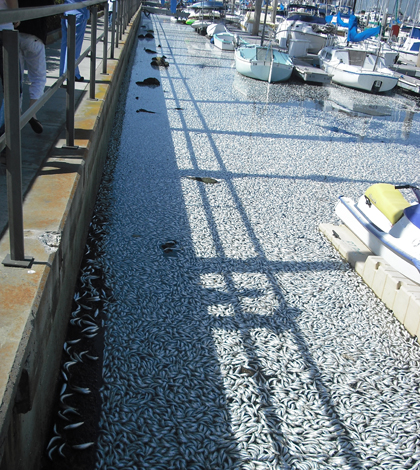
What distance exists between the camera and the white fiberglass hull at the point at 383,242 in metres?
4.36

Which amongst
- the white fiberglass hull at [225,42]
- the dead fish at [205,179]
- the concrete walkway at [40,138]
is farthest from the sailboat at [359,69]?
the concrete walkway at [40,138]

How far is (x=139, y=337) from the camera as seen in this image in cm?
348

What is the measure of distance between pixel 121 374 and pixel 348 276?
103 inches

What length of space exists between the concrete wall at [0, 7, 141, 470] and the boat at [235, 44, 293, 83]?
12268 mm

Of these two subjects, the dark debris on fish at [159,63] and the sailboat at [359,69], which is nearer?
the sailboat at [359,69]

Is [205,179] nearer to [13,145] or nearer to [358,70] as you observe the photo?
[13,145]

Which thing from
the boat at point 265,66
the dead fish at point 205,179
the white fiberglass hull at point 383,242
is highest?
the boat at point 265,66

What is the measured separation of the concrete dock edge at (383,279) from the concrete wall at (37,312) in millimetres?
2781

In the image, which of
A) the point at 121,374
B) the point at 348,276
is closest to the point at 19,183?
the point at 121,374

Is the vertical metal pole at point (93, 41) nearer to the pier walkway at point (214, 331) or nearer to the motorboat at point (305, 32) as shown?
the pier walkway at point (214, 331)

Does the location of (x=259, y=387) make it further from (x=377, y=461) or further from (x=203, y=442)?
(x=377, y=461)

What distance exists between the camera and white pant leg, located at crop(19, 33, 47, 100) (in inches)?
181

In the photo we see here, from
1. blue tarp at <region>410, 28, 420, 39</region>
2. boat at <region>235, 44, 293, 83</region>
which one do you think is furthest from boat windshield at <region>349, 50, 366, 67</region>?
blue tarp at <region>410, 28, 420, 39</region>

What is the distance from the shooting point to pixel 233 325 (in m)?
3.72
